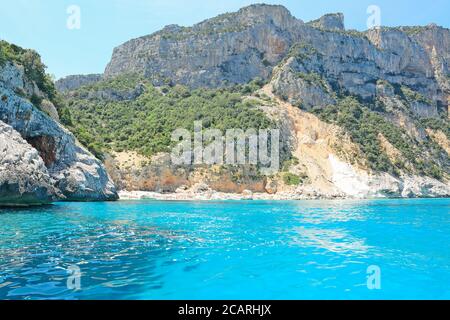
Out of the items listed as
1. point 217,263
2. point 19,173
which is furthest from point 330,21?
point 217,263

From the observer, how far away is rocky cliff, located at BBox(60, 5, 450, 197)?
81625 mm

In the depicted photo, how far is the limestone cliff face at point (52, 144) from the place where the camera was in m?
35.0

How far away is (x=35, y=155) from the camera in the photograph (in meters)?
31.5

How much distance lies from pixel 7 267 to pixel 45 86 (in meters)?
47.7

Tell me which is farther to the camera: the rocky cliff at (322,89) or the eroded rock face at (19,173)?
the rocky cliff at (322,89)

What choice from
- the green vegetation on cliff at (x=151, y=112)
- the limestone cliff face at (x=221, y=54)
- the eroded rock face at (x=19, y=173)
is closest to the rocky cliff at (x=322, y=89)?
the limestone cliff face at (x=221, y=54)

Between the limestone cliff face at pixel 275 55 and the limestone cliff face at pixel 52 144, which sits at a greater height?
the limestone cliff face at pixel 275 55

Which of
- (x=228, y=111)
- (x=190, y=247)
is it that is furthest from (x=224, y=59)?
(x=190, y=247)

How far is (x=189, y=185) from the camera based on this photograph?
72.2m

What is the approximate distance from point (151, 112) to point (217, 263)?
8617 centimetres

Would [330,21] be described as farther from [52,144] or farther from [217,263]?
[217,263]

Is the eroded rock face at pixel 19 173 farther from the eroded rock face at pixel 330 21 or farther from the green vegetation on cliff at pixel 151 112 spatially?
the eroded rock face at pixel 330 21

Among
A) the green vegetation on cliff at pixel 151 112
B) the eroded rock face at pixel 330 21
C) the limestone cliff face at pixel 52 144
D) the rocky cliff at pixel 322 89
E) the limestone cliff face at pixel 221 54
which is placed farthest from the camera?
the eroded rock face at pixel 330 21

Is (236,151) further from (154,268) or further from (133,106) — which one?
(154,268)
